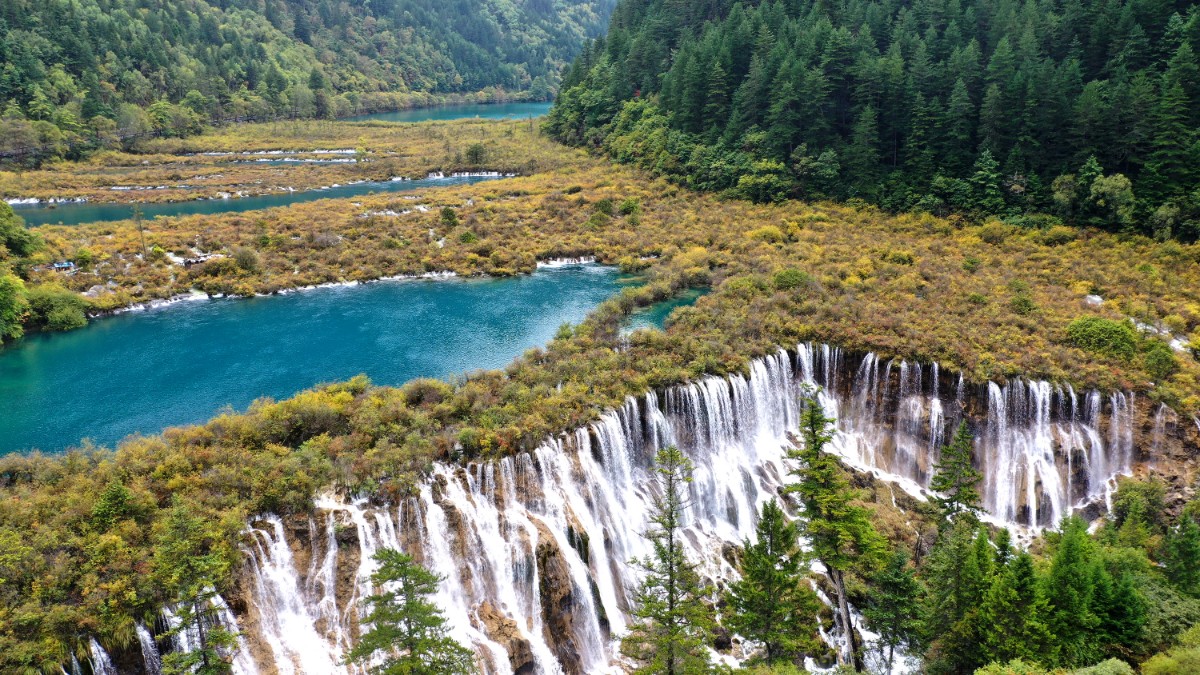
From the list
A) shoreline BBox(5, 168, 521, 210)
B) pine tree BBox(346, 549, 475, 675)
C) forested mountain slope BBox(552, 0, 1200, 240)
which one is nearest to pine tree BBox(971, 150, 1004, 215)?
forested mountain slope BBox(552, 0, 1200, 240)

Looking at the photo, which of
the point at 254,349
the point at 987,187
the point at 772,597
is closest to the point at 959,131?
the point at 987,187

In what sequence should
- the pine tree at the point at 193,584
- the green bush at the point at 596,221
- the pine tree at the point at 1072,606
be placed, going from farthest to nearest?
1. the green bush at the point at 596,221
2. the pine tree at the point at 1072,606
3. the pine tree at the point at 193,584

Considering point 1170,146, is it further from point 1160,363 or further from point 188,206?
point 188,206

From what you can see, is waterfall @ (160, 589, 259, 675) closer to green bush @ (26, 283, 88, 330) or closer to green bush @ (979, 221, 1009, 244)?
green bush @ (26, 283, 88, 330)

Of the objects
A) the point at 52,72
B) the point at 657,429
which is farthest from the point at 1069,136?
the point at 52,72

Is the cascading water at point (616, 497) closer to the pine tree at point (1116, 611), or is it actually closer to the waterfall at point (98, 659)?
the waterfall at point (98, 659)

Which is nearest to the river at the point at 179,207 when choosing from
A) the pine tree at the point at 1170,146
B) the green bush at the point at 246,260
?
the green bush at the point at 246,260

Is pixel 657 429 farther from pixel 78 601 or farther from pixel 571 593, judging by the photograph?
pixel 78 601
